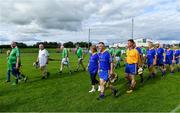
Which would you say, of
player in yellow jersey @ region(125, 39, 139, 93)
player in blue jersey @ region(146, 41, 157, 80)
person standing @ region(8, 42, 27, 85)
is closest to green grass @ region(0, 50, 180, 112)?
player in yellow jersey @ region(125, 39, 139, 93)

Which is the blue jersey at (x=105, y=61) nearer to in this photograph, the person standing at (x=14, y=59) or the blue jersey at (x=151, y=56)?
the person standing at (x=14, y=59)

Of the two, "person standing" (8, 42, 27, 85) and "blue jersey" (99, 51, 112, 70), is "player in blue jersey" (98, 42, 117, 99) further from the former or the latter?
"person standing" (8, 42, 27, 85)

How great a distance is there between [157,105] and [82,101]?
8.26ft

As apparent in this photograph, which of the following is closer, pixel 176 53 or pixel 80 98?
pixel 80 98

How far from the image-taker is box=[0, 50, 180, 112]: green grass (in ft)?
36.7

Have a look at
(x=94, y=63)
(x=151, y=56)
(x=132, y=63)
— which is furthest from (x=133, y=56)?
(x=151, y=56)

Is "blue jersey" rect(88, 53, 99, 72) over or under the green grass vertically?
over

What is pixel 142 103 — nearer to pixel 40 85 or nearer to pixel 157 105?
pixel 157 105

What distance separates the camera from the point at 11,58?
1658cm

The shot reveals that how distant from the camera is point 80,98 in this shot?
12789 millimetres

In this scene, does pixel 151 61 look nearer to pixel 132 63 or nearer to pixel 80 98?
pixel 132 63

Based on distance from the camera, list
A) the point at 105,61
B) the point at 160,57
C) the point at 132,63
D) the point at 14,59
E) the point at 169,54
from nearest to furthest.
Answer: the point at 105,61, the point at 132,63, the point at 14,59, the point at 160,57, the point at 169,54

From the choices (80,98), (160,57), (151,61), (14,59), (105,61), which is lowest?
(80,98)

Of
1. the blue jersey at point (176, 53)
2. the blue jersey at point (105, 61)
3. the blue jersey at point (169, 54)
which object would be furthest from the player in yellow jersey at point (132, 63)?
the blue jersey at point (176, 53)
